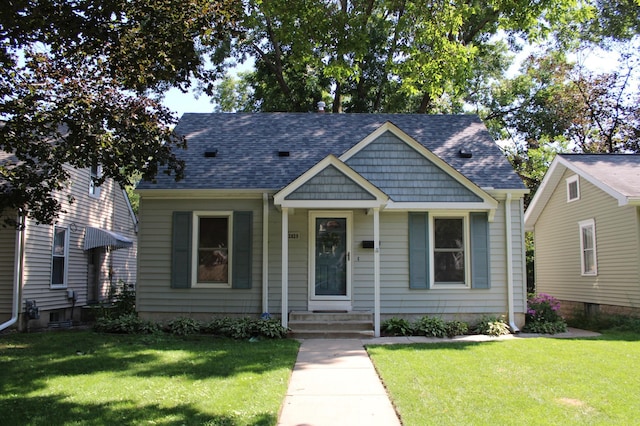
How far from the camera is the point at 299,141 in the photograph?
13.9 m

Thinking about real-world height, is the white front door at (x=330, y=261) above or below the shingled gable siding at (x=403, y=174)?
below

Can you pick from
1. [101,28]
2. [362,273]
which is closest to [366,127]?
[362,273]

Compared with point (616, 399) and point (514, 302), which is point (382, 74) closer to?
point (514, 302)

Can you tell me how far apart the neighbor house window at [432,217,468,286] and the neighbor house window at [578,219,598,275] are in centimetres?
498

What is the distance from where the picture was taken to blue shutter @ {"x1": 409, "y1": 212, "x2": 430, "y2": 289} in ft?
39.1

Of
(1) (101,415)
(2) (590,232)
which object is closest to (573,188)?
(2) (590,232)

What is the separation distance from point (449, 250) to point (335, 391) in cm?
643

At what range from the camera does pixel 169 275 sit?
12.0 meters

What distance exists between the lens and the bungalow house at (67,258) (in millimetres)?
12859

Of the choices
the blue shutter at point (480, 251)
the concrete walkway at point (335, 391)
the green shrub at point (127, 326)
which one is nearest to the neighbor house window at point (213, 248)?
the green shrub at point (127, 326)

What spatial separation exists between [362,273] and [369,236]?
2.79 ft

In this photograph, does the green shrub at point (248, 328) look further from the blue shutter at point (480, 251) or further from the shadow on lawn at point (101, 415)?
the shadow on lawn at point (101, 415)

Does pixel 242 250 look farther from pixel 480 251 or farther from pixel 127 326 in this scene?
pixel 480 251

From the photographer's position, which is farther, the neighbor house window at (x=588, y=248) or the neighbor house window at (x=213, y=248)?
the neighbor house window at (x=588, y=248)
